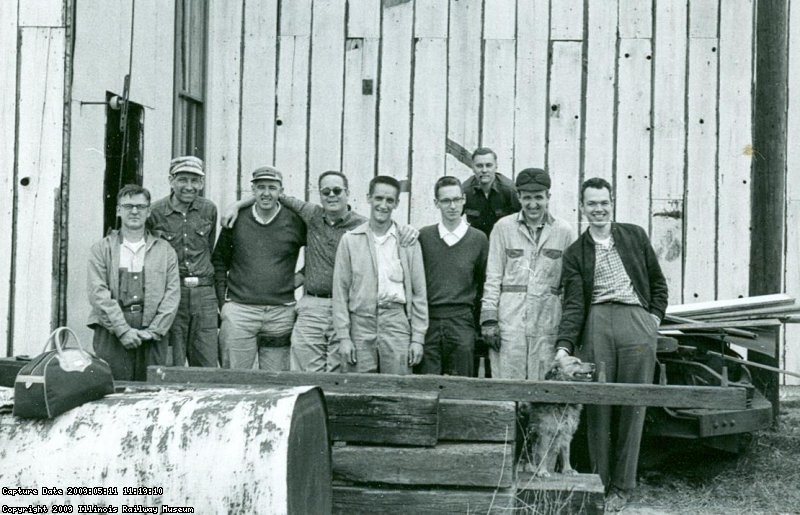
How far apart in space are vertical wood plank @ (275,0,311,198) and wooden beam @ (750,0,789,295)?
4.07 metres

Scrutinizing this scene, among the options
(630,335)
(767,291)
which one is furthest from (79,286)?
(767,291)

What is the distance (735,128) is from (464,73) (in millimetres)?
2560

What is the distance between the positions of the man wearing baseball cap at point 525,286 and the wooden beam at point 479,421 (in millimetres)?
1361

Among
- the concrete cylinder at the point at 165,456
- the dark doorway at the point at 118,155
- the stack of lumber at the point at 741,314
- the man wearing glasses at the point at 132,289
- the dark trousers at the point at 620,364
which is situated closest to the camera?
the concrete cylinder at the point at 165,456

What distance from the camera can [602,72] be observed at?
29.5 ft

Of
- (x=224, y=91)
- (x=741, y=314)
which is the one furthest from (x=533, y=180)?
(x=224, y=91)

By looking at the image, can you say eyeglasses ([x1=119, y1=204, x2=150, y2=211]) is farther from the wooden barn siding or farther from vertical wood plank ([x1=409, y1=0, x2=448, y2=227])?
vertical wood plank ([x1=409, y1=0, x2=448, y2=227])

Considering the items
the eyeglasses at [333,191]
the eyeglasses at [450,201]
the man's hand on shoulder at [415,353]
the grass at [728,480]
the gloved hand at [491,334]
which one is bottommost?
the grass at [728,480]

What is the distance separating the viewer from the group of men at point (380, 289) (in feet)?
20.6

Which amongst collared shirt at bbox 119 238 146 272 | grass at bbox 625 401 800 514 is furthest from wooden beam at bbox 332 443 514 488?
collared shirt at bbox 119 238 146 272

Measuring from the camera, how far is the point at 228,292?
6934 millimetres

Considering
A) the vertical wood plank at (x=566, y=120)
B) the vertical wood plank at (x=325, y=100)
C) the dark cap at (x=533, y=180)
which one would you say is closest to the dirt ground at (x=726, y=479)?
the dark cap at (x=533, y=180)

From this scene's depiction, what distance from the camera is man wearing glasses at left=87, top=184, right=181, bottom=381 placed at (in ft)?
20.7

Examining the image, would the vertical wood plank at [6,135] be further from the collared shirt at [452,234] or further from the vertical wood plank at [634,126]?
the vertical wood plank at [634,126]
